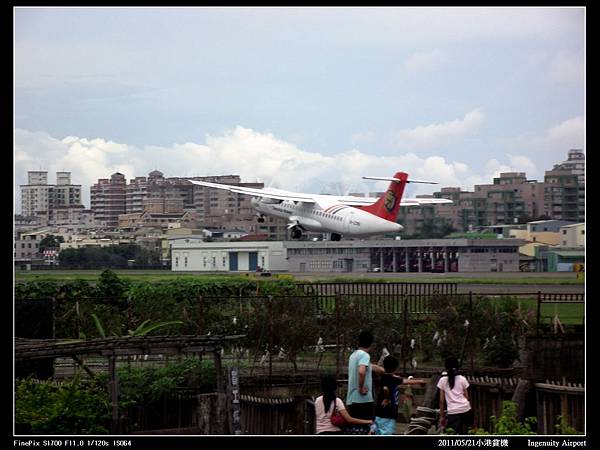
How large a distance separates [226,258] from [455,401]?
1701 inches

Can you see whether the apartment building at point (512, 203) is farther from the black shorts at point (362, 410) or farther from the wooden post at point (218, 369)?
the black shorts at point (362, 410)

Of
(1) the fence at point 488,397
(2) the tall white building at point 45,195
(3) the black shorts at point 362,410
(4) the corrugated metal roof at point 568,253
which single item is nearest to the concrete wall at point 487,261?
(4) the corrugated metal roof at point 568,253

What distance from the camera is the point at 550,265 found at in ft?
146

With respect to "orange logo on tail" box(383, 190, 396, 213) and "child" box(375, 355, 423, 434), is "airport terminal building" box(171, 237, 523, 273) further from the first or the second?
"child" box(375, 355, 423, 434)

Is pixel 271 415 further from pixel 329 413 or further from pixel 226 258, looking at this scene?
pixel 226 258

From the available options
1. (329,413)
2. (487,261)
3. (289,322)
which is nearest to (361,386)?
(329,413)

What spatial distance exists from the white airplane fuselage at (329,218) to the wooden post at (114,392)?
39.4m

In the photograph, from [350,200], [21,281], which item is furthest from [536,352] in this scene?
[350,200]

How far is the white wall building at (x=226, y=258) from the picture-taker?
54.7 m

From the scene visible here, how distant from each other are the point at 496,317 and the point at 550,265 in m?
22.8

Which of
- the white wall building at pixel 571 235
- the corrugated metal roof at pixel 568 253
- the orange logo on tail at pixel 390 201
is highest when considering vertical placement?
the orange logo on tail at pixel 390 201

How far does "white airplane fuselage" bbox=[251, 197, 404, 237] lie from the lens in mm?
54781
